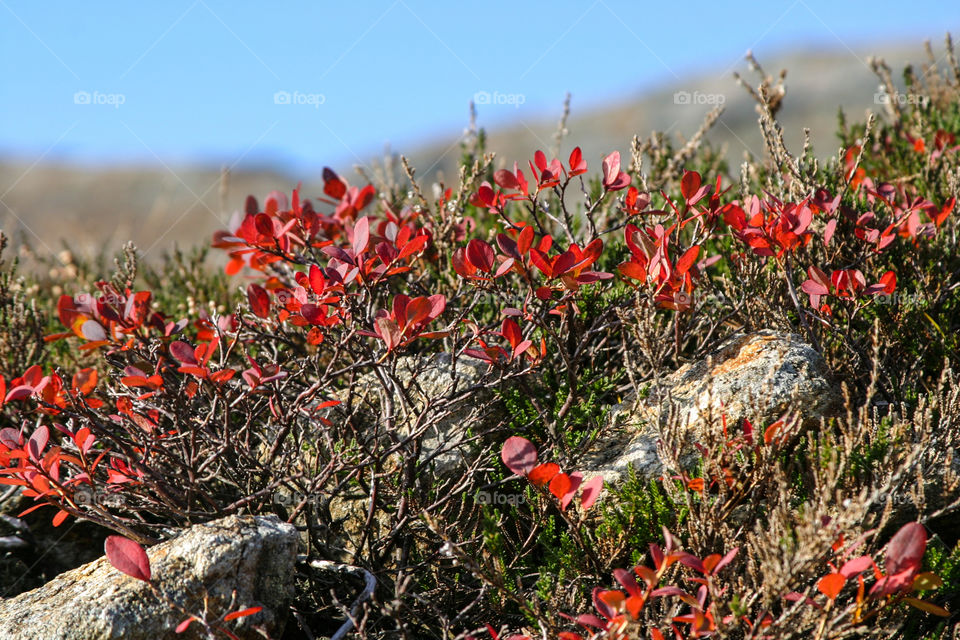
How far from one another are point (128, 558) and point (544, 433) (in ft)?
4.79

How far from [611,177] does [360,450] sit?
1.40m

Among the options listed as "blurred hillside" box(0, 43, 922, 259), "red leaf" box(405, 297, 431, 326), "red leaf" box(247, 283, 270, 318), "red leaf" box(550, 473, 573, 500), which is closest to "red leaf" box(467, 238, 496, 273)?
"red leaf" box(405, 297, 431, 326)

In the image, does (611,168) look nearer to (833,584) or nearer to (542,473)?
(542,473)

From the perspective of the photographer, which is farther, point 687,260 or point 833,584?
point 687,260

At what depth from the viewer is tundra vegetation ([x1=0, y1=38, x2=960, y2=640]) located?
76.0 inches

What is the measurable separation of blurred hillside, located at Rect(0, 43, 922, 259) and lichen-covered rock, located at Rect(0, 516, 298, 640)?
57.1 feet

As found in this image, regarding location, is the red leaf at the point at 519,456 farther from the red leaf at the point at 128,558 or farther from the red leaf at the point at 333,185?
the red leaf at the point at 333,185

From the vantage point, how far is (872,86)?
81.5 feet

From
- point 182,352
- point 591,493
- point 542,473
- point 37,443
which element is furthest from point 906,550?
point 37,443

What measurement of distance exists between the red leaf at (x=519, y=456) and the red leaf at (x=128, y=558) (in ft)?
3.40

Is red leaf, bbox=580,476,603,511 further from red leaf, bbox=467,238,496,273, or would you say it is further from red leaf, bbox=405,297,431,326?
red leaf, bbox=467,238,496,273

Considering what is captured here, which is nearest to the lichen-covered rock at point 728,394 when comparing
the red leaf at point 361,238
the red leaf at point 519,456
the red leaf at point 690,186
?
the red leaf at point 519,456

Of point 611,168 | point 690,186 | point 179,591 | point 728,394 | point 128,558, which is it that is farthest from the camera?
point 611,168

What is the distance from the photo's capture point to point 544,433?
271 cm
